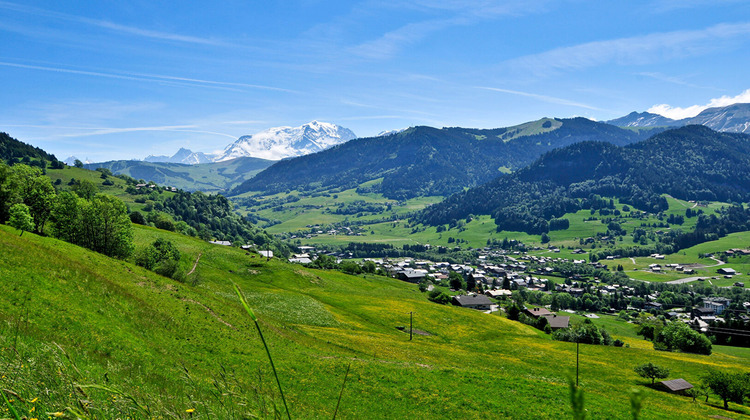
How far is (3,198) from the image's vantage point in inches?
2434

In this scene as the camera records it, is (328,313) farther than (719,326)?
No

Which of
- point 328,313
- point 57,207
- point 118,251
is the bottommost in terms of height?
point 328,313

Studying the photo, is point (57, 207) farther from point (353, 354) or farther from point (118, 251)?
point (353, 354)

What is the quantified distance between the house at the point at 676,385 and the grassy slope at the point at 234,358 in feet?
9.56

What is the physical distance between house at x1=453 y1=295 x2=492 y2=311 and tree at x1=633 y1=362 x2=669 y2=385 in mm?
61688

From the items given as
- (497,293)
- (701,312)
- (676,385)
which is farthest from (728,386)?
(701,312)

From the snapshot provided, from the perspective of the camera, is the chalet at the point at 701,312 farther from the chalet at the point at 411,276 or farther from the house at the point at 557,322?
the chalet at the point at 411,276

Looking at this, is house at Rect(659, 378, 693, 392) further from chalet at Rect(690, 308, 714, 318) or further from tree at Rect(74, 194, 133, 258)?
chalet at Rect(690, 308, 714, 318)

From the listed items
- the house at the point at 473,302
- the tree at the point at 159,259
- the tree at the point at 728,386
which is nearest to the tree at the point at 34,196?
the tree at the point at 159,259

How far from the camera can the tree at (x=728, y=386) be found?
160 feet

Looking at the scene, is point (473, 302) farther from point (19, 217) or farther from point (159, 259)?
point (19, 217)

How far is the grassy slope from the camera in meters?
7.30

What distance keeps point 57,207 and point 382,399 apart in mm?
61151

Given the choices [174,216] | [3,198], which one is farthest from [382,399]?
[174,216]
